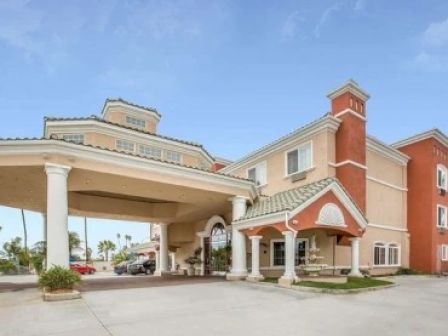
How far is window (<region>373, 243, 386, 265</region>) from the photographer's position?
22.7m

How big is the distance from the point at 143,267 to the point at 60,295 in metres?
26.3

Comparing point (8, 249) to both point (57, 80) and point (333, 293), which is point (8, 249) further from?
point (333, 293)

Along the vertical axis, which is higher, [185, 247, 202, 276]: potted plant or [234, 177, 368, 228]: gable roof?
[234, 177, 368, 228]: gable roof

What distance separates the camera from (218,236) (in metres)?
24.6

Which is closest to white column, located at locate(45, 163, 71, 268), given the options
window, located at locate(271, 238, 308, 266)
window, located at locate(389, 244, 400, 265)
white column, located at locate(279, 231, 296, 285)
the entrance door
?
white column, located at locate(279, 231, 296, 285)

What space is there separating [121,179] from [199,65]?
253 inches

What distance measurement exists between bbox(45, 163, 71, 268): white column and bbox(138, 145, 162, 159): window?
9.01 m

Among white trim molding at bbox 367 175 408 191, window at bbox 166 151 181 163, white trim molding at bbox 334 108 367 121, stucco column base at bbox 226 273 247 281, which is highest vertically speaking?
white trim molding at bbox 334 108 367 121

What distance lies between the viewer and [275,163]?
2420 cm

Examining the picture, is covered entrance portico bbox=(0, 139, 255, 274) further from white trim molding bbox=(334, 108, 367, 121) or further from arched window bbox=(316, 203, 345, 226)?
white trim molding bbox=(334, 108, 367, 121)

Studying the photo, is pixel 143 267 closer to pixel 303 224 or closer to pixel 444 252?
pixel 303 224

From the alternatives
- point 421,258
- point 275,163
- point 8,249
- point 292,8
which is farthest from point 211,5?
point 8,249

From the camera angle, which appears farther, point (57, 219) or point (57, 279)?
point (57, 219)

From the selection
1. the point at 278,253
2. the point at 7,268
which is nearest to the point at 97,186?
the point at 278,253
